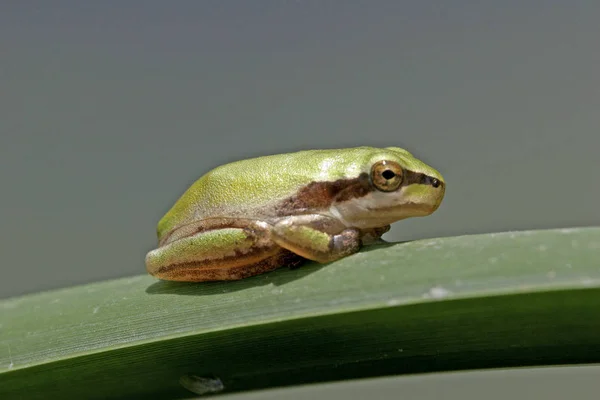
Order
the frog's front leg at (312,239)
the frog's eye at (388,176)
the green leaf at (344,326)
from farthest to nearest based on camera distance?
1. the frog's eye at (388,176)
2. the frog's front leg at (312,239)
3. the green leaf at (344,326)

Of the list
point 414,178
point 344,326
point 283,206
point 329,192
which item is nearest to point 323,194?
point 329,192

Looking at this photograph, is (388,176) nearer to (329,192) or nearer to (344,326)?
(329,192)

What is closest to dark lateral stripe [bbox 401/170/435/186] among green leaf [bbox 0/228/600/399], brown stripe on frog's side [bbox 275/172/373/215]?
brown stripe on frog's side [bbox 275/172/373/215]

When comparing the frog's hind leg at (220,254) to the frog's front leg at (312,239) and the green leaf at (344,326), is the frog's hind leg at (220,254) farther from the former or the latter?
the green leaf at (344,326)

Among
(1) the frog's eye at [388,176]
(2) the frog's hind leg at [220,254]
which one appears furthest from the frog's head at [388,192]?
(2) the frog's hind leg at [220,254]

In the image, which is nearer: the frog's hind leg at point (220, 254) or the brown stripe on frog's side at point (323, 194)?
the frog's hind leg at point (220, 254)

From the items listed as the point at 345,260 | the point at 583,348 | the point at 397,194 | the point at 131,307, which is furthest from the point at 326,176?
the point at 583,348

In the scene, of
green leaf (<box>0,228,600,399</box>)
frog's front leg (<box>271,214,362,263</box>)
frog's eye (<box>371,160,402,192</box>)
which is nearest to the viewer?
green leaf (<box>0,228,600,399</box>)

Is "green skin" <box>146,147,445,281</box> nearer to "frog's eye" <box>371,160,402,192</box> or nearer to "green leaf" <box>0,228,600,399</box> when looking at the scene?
"frog's eye" <box>371,160,402,192</box>
